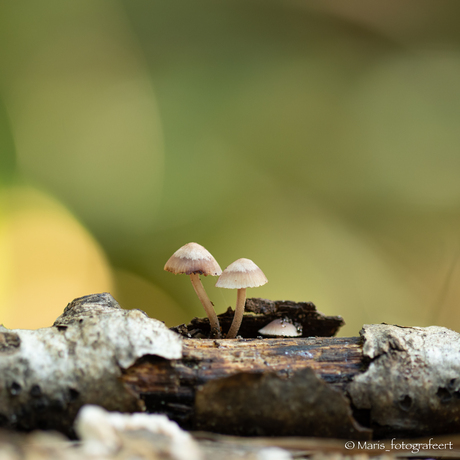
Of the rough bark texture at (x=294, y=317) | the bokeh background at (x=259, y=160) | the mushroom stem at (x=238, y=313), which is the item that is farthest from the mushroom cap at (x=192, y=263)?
the bokeh background at (x=259, y=160)

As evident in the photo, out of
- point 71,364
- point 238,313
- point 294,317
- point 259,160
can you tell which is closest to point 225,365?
point 71,364

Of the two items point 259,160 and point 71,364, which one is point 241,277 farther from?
point 259,160

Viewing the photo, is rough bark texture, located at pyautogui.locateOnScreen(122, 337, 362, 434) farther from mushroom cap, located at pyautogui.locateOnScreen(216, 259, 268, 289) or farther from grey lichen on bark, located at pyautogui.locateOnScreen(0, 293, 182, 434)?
mushroom cap, located at pyautogui.locateOnScreen(216, 259, 268, 289)

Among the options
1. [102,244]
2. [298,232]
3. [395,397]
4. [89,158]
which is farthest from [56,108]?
[395,397]

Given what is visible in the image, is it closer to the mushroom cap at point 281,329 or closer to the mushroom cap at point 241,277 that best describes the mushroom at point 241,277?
the mushroom cap at point 241,277

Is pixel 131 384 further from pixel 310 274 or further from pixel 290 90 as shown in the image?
pixel 290 90

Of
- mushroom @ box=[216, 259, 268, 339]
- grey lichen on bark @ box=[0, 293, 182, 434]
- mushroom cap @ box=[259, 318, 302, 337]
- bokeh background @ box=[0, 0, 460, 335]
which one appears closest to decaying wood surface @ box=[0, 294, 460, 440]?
grey lichen on bark @ box=[0, 293, 182, 434]
